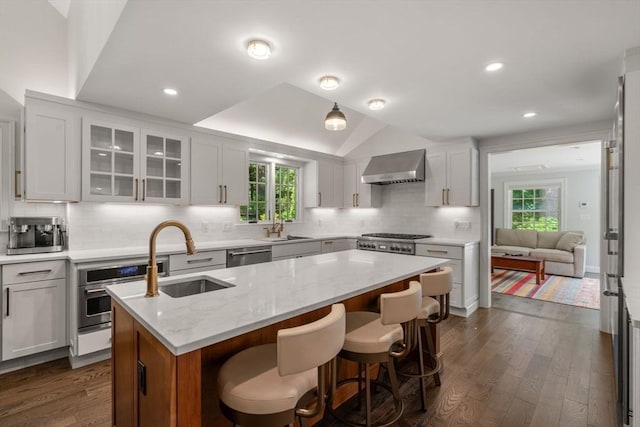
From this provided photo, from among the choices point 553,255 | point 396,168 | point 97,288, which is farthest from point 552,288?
point 97,288

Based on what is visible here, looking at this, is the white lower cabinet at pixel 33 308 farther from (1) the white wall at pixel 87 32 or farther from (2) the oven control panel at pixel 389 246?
(2) the oven control panel at pixel 389 246

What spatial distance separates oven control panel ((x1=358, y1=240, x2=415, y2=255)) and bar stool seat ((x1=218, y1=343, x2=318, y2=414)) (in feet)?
11.0

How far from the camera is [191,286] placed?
2008 millimetres

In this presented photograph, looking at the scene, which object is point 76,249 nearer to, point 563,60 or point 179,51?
point 179,51

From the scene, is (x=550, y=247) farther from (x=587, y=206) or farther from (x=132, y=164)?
(x=132, y=164)

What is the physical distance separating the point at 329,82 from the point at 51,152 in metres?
2.52

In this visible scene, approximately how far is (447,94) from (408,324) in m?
2.12

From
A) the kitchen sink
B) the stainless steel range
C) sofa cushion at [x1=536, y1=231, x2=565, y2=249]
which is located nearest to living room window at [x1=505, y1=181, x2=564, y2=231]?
sofa cushion at [x1=536, y1=231, x2=565, y2=249]

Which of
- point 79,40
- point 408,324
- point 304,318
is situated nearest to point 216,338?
point 304,318

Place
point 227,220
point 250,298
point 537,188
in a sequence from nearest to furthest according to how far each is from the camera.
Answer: point 250,298, point 227,220, point 537,188

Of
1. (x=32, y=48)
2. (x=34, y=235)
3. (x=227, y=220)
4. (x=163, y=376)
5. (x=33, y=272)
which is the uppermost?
(x=32, y=48)

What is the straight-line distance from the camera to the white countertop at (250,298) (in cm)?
115

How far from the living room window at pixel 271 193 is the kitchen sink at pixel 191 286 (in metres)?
2.61

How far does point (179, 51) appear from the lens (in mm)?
2078
